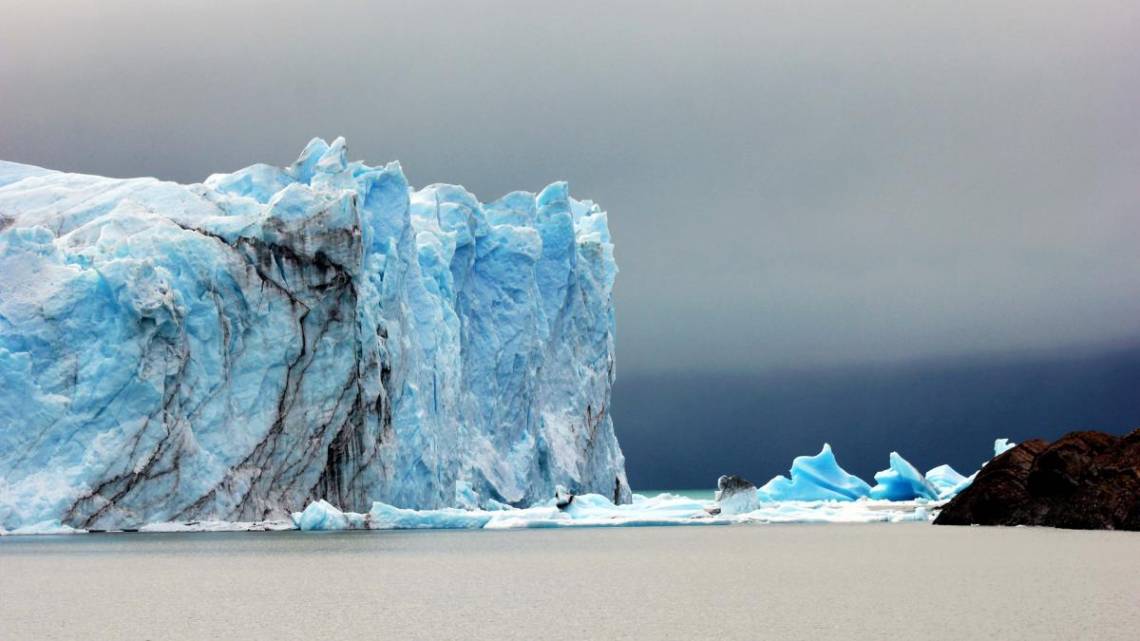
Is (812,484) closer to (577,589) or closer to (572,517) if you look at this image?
(572,517)

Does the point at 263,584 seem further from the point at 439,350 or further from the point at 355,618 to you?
the point at 439,350

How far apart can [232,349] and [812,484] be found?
20184 mm

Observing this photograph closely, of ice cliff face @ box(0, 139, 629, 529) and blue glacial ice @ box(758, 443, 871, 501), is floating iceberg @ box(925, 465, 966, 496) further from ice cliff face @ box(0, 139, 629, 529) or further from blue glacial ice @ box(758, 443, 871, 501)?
ice cliff face @ box(0, 139, 629, 529)

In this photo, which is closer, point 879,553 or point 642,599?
point 642,599

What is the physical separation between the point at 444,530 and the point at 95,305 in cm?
702

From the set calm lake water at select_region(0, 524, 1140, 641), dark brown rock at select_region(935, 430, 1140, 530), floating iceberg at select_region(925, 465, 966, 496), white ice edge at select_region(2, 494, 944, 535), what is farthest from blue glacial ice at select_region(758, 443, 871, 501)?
calm lake water at select_region(0, 524, 1140, 641)

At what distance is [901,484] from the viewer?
38.1m

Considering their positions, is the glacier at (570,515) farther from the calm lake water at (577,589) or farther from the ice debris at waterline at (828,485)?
the calm lake water at (577,589)

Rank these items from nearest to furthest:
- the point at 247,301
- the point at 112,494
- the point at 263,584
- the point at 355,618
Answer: the point at 355,618 → the point at 263,584 → the point at 112,494 → the point at 247,301

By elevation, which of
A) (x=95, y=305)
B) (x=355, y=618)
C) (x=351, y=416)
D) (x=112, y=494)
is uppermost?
(x=95, y=305)

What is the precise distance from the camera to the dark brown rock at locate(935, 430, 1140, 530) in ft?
67.2

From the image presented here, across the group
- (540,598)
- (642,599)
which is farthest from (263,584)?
(642,599)

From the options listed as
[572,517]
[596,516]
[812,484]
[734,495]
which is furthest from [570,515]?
[812,484]

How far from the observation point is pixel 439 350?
2797 cm
